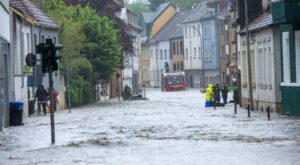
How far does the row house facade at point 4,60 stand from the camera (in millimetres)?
35656

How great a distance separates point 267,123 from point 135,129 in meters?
4.98

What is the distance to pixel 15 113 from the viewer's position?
39.0m

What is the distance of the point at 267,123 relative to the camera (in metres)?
34.5

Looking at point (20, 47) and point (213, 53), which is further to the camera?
point (213, 53)

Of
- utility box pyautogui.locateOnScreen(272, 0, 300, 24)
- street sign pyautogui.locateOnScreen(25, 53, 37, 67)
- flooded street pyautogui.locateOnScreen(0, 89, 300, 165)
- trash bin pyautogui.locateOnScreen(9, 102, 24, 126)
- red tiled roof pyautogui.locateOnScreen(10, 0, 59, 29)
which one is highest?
red tiled roof pyautogui.locateOnScreen(10, 0, 59, 29)

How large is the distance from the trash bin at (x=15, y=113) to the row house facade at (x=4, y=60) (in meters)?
0.49

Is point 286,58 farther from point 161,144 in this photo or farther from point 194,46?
point 194,46

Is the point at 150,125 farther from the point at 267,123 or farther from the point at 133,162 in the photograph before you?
the point at 133,162

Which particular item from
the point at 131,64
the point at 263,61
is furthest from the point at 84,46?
the point at 131,64

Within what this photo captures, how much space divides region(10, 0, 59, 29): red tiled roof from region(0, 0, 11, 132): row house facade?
15048mm

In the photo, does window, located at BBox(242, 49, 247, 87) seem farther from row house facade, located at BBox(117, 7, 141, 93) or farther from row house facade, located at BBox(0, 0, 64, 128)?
row house facade, located at BBox(117, 7, 141, 93)

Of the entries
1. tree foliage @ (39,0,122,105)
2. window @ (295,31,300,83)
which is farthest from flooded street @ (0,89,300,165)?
tree foliage @ (39,0,122,105)

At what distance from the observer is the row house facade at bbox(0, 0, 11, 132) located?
3566cm

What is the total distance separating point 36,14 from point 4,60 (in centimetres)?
2260
